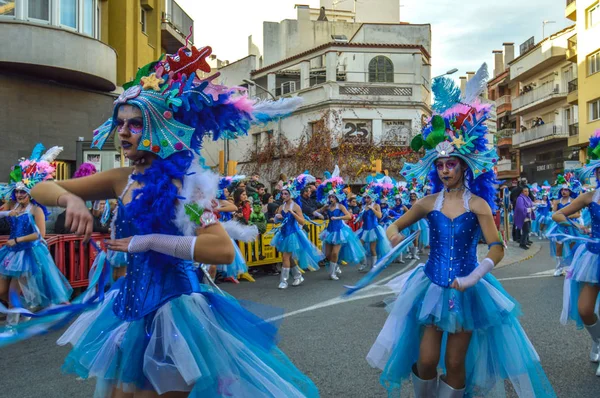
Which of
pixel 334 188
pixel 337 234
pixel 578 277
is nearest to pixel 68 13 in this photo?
pixel 334 188

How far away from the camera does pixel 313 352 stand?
588 centimetres

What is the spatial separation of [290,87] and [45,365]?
3291cm

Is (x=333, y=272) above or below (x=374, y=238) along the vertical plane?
below

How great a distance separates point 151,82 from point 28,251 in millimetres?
5530

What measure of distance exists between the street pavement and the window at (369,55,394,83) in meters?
25.6

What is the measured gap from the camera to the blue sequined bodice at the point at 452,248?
396cm

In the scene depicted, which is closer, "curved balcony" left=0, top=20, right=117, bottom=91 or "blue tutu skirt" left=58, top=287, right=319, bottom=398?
"blue tutu skirt" left=58, top=287, right=319, bottom=398

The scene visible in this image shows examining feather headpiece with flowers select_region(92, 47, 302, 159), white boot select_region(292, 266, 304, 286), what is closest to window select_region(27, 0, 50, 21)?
white boot select_region(292, 266, 304, 286)

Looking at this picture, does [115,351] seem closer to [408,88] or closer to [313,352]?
[313,352]

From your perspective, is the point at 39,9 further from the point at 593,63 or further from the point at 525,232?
the point at 593,63

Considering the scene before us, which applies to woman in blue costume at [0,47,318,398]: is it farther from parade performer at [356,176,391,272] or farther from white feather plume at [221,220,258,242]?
parade performer at [356,176,391,272]

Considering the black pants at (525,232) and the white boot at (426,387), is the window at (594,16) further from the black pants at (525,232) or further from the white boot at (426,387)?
the white boot at (426,387)

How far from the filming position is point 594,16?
3356 centimetres

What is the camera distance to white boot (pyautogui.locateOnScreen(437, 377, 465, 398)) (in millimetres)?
3730
